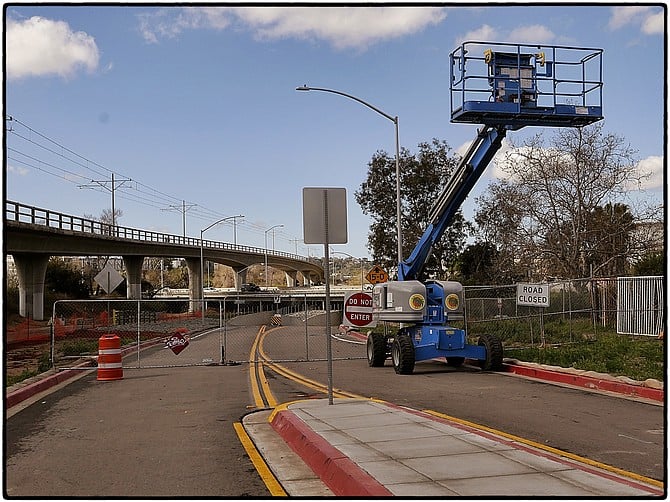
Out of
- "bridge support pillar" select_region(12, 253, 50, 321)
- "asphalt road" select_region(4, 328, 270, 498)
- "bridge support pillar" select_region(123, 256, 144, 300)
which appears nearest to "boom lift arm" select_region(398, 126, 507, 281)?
"asphalt road" select_region(4, 328, 270, 498)

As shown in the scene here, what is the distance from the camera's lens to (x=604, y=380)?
1520 cm

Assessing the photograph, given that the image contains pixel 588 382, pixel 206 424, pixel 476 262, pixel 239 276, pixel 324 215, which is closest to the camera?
pixel 206 424

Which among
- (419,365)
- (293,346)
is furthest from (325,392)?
(293,346)

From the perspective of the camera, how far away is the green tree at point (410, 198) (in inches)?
1841

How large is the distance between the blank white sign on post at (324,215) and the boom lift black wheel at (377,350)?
983 centimetres

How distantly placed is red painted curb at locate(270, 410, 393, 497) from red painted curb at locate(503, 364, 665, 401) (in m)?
6.35

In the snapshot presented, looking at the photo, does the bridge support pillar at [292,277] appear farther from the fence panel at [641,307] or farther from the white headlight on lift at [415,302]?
the white headlight on lift at [415,302]

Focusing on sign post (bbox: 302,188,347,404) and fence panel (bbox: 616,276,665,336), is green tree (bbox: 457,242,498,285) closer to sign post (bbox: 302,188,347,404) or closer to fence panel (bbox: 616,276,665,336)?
fence panel (bbox: 616,276,665,336)

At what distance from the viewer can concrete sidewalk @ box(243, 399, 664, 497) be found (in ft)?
21.6

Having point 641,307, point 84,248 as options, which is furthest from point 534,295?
point 84,248

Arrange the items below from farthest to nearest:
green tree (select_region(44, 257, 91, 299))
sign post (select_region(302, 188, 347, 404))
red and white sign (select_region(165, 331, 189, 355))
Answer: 1. green tree (select_region(44, 257, 91, 299))
2. red and white sign (select_region(165, 331, 189, 355))
3. sign post (select_region(302, 188, 347, 404))

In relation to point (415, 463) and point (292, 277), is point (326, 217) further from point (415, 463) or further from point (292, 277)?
point (292, 277)

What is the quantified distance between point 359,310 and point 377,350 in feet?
18.2

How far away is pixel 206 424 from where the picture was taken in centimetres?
1173
